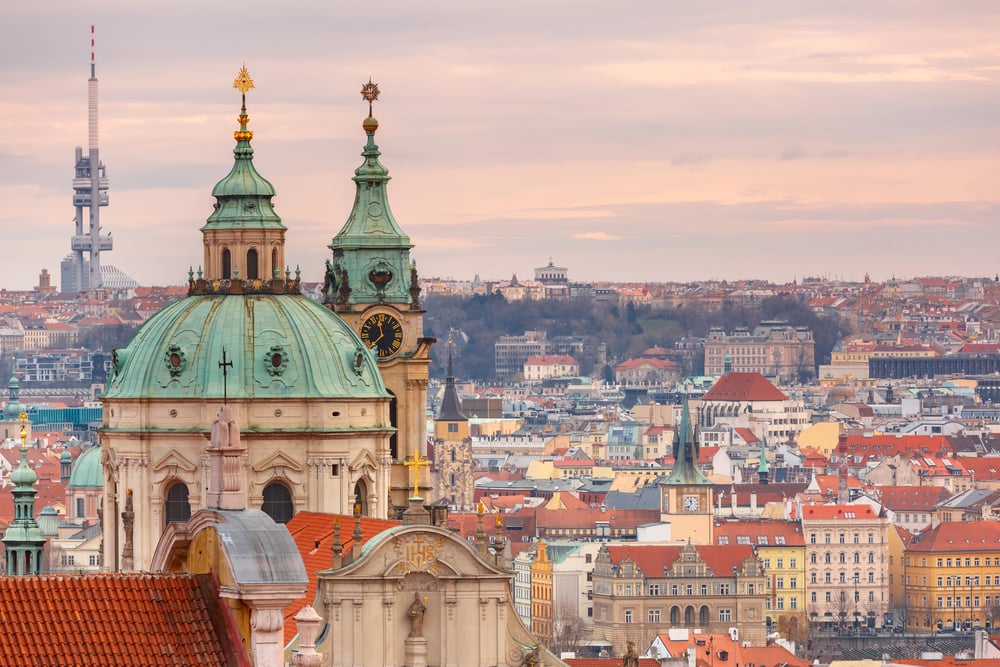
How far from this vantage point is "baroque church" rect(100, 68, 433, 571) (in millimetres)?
40719

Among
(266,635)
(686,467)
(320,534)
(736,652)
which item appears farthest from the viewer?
(686,467)

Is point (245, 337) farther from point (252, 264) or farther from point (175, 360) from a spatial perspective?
point (252, 264)

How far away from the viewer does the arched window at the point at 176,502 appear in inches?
1601

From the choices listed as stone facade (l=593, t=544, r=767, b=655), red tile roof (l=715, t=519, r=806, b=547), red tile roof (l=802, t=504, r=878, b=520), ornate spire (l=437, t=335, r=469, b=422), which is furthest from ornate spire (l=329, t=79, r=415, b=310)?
ornate spire (l=437, t=335, r=469, b=422)

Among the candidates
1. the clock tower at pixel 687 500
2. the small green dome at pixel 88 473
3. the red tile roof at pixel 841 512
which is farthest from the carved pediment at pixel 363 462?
the red tile roof at pixel 841 512

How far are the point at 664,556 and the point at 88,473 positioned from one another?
78.5 feet

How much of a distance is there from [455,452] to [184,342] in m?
128

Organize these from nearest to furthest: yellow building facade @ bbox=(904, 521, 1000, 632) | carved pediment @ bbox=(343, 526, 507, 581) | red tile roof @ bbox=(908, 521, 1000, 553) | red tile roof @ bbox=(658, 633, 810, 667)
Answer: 1. carved pediment @ bbox=(343, 526, 507, 581)
2. red tile roof @ bbox=(658, 633, 810, 667)
3. yellow building facade @ bbox=(904, 521, 1000, 632)
4. red tile roof @ bbox=(908, 521, 1000, 553)

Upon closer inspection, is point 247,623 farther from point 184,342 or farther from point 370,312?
point 370,312

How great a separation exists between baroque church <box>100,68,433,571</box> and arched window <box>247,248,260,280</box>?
11mm

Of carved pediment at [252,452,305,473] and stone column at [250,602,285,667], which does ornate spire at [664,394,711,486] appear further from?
stone column at [250,602,285,667]

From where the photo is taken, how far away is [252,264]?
43.0m

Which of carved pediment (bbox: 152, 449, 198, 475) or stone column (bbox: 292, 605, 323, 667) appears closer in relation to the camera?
stone column (bbox: 292, 605, 323, 667)

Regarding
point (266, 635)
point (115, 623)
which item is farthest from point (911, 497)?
point (115, 623)
